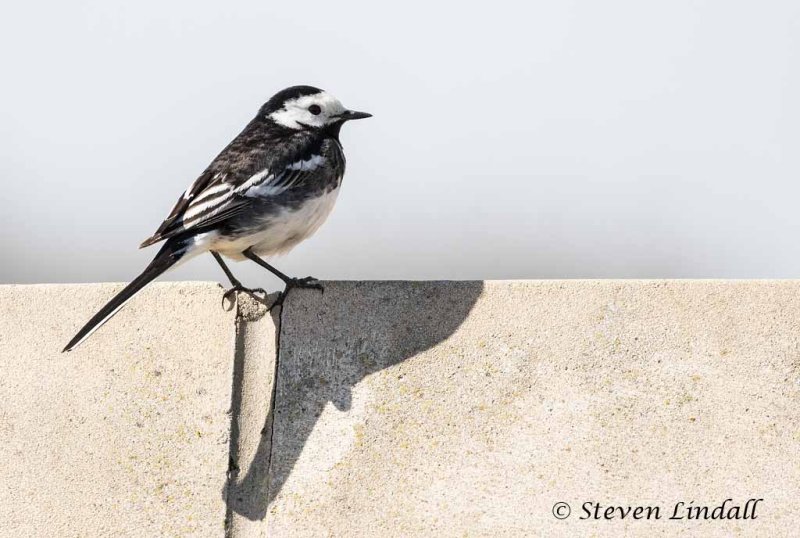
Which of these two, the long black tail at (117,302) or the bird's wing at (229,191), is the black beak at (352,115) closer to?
the bird's wing at (229,191)

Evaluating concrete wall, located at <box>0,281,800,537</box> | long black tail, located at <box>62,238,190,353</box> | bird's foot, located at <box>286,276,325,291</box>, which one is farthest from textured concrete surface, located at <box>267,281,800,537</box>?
long black tail, located at <box>62,238,190,353</box>

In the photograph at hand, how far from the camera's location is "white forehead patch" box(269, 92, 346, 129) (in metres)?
5.87

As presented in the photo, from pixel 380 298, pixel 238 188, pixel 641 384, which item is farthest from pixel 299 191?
pixel 641 384

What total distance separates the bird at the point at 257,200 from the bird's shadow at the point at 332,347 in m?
0.37

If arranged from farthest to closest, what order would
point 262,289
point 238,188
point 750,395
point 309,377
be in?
point 238,188
point 262,289
point 309,377
point 750,395

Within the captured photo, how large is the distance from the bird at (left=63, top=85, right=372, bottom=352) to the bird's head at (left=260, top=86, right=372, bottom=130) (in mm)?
110

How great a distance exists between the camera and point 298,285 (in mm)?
4367

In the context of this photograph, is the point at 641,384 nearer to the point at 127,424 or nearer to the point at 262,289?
the point at 262,289

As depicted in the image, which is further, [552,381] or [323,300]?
[323,300]

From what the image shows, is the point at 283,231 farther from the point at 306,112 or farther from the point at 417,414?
the point at 417,414

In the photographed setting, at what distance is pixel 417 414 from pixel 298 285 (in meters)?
0.90

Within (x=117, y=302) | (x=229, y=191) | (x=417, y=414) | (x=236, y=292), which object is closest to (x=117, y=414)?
(x=117, y=302)

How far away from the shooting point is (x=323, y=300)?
4.21 m

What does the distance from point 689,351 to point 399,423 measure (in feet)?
4.08
